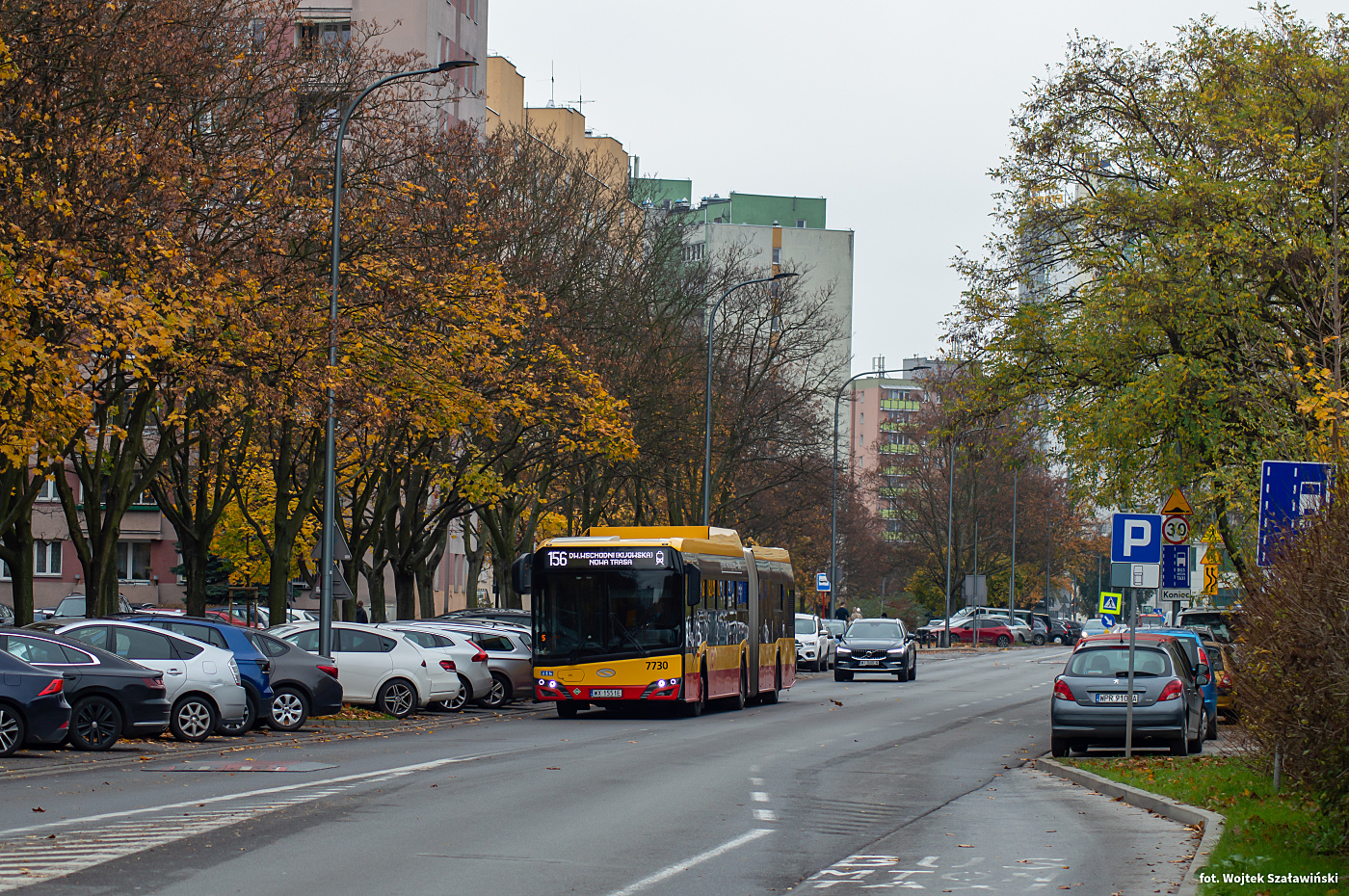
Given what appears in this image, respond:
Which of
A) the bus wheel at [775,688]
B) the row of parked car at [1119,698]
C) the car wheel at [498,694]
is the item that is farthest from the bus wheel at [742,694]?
the row of parked car at [1119,698]

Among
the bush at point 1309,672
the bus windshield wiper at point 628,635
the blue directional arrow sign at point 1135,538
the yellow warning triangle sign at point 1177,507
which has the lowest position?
the bus windshield wiper at point 628,635

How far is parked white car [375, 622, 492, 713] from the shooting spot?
28047mm

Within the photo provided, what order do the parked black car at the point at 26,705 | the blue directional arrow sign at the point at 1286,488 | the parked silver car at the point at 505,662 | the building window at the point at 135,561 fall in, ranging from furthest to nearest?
the building window at the point at 135,561
the parked silver car at the point at 505,662
the parked black car at the point at 26,705
the blue directional arrow sign at the point at 1286,488

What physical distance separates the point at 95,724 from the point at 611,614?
32.3 feet

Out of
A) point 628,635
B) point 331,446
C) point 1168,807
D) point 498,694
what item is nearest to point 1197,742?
point 1168,807

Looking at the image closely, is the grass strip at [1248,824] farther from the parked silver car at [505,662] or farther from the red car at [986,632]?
the red car at [986,632]

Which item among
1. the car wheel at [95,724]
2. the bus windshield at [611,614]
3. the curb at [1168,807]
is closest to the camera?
the curb at [1168,807]

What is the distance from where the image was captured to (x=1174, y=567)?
29734 mm

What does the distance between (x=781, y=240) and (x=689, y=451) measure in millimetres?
83904

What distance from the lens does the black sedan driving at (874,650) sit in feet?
151

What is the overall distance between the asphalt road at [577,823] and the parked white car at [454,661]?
5.24 m

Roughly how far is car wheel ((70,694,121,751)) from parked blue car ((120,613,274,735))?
107 inches

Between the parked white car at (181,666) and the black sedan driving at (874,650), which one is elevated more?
the parked white car at (181,666)

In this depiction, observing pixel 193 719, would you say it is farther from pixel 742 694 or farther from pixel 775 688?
Result: pixel 775 688
